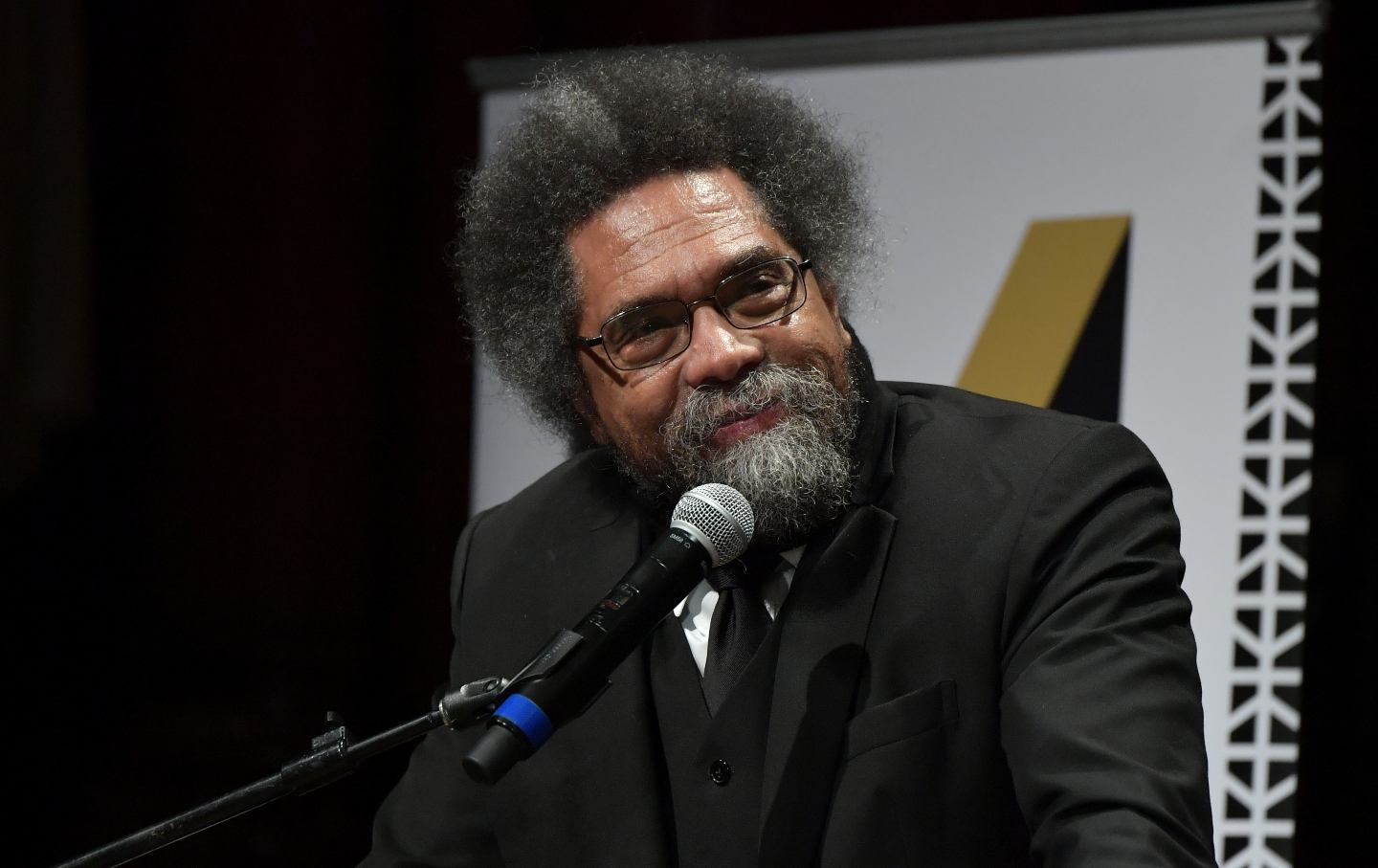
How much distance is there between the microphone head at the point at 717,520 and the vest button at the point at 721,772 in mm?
406

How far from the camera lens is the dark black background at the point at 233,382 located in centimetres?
321

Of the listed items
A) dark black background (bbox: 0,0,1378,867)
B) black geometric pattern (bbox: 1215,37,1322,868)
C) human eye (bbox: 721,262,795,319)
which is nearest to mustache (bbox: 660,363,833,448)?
human eye (bbox: 721,262,795,319)

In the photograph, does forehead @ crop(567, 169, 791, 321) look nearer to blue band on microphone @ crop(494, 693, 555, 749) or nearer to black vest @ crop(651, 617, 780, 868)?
black vest @ crop(651, 617, 780, 868)

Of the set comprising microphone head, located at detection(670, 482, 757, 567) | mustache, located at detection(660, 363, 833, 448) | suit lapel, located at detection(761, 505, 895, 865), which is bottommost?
suit lapel, located at detection(761, 505, 895, 865)

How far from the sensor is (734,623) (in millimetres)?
1876

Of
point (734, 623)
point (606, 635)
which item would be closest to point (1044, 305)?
point (734, 623)

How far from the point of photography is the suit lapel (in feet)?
5.51

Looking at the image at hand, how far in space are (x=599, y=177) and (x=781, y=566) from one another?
0.69 metres

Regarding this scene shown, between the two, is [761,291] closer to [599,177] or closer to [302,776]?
[599,177]

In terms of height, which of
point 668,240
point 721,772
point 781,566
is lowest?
point 721,772

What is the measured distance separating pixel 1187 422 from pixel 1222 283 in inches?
11.5

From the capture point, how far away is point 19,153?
3.15m

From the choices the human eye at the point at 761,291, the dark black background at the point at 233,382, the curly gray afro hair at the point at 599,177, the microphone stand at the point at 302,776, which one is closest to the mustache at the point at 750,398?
the human eye at the point at 761,291

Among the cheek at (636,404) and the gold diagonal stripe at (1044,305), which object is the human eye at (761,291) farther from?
the gold diagonal stripe at (1044,305)
